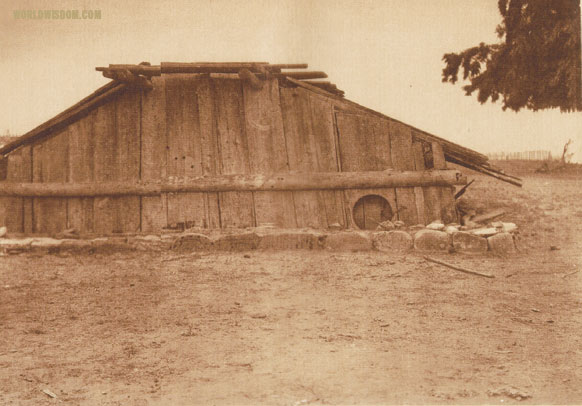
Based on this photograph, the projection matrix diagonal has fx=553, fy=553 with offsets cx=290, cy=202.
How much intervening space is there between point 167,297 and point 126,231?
278 centimetres

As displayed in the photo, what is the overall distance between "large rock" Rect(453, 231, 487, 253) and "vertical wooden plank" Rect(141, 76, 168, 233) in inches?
170

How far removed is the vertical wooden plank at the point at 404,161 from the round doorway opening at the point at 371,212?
0.72 ft

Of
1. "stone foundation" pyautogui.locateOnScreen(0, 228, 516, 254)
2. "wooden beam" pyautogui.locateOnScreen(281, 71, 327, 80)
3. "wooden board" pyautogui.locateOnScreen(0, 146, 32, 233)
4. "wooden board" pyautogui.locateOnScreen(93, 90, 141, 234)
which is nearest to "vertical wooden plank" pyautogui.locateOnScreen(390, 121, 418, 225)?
"stone foundation" pyautogui.locateOnScreen(0, 228, 516, 254)

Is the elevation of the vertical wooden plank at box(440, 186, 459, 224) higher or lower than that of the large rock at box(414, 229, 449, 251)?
higher

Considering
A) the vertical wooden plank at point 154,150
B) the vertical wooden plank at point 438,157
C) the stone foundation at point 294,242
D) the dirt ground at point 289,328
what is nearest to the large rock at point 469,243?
the stone foundation at point 294,242

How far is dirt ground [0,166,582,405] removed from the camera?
383cm

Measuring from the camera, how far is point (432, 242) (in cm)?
784

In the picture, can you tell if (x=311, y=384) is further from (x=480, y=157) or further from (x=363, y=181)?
(x=480, y=157)

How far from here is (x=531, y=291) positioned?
621 centimetres

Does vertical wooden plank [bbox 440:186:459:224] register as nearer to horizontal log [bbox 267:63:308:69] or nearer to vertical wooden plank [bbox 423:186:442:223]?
vertical wooden plank [bbox 423:186:442:223]

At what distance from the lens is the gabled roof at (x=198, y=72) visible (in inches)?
326

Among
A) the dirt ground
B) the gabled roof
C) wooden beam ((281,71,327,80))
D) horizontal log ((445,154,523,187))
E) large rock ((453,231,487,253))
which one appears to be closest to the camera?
the dirt ground

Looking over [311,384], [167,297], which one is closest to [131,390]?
[311,384]

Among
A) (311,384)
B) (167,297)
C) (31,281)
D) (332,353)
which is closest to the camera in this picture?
(311,384)
